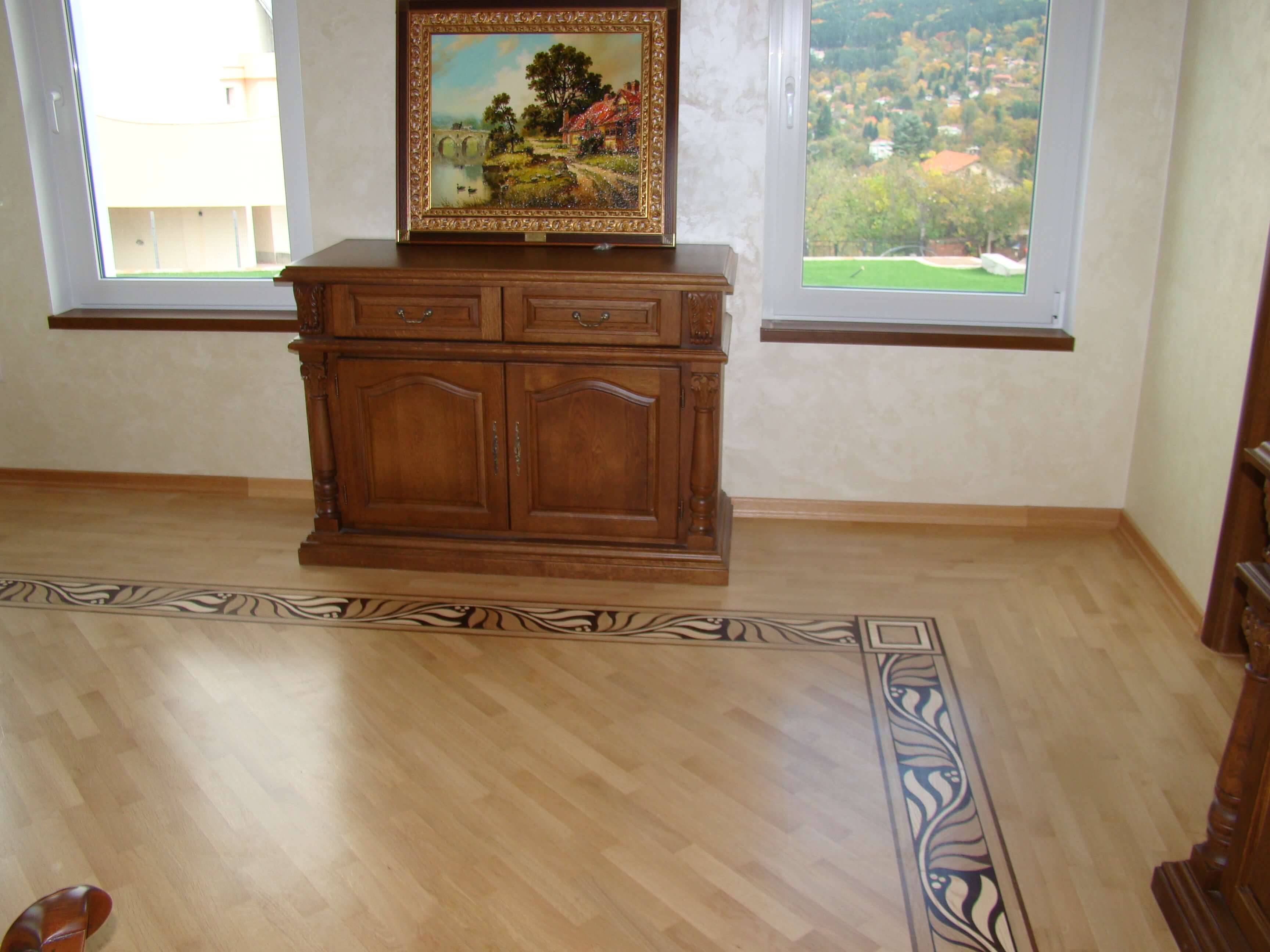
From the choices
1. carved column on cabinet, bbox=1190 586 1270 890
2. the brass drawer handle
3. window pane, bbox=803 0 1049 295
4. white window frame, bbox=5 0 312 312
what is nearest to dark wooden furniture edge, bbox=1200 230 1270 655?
carved column on cabinet, bbox=1190 586 1270 890

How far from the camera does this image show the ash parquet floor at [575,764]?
6.51 feet

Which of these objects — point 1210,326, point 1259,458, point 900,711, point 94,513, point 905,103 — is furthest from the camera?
point 94,513

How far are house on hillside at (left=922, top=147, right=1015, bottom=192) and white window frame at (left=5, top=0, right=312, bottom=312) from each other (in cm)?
208

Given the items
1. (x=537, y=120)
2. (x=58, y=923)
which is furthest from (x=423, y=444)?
(x=58, y=923)

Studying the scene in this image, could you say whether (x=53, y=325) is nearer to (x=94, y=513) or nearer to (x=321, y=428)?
(x=94, y=513)

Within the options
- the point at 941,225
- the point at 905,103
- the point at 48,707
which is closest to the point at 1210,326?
the point at 941,225

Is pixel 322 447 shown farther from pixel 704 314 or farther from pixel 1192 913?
pixel 1192 913

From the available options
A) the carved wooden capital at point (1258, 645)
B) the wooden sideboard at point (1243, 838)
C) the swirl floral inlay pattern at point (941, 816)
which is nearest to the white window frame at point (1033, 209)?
the swirl floral inlay pattern at point (941, 816)

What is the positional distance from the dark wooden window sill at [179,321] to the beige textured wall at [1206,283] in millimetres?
2828

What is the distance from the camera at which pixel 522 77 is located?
343cm

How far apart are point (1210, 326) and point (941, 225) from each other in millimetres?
928

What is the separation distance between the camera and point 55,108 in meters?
3.81

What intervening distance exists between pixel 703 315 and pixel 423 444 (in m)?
0.94

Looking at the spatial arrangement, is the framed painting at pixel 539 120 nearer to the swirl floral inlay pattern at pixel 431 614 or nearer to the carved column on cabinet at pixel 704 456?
the carved column on cabinet at pixel 704 456
